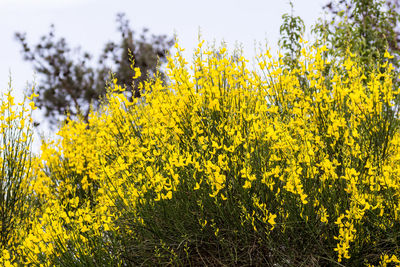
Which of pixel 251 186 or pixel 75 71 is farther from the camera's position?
pixel 75 71

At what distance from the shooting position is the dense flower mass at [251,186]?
3.24 metres

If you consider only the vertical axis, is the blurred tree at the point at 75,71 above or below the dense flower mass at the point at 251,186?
above

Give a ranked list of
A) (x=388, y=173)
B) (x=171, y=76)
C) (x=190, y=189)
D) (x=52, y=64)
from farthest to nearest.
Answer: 1. (x=52, y=64)
2. (x=171, y=76)
3. (x=190, y=189)
4. (x=388, y=173)

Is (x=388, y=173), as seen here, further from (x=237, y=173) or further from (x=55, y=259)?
(x=55, y=259)

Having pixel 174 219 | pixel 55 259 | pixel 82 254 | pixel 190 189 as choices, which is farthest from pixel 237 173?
pixel 55 259

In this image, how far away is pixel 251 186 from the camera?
3.54 m

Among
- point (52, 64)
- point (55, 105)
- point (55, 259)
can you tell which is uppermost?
point (52, 64)

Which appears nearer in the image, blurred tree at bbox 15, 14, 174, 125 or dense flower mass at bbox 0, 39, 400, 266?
dense flower mass at bbox 0, 39, 400, 266

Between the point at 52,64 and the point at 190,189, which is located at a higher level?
the point at 52,64

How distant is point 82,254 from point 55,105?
477 inches

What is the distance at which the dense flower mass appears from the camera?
3.24m

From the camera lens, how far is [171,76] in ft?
14.2

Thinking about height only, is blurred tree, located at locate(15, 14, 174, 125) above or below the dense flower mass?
above

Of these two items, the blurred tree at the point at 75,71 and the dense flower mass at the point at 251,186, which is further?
the blurred tree at the point at 75,71
